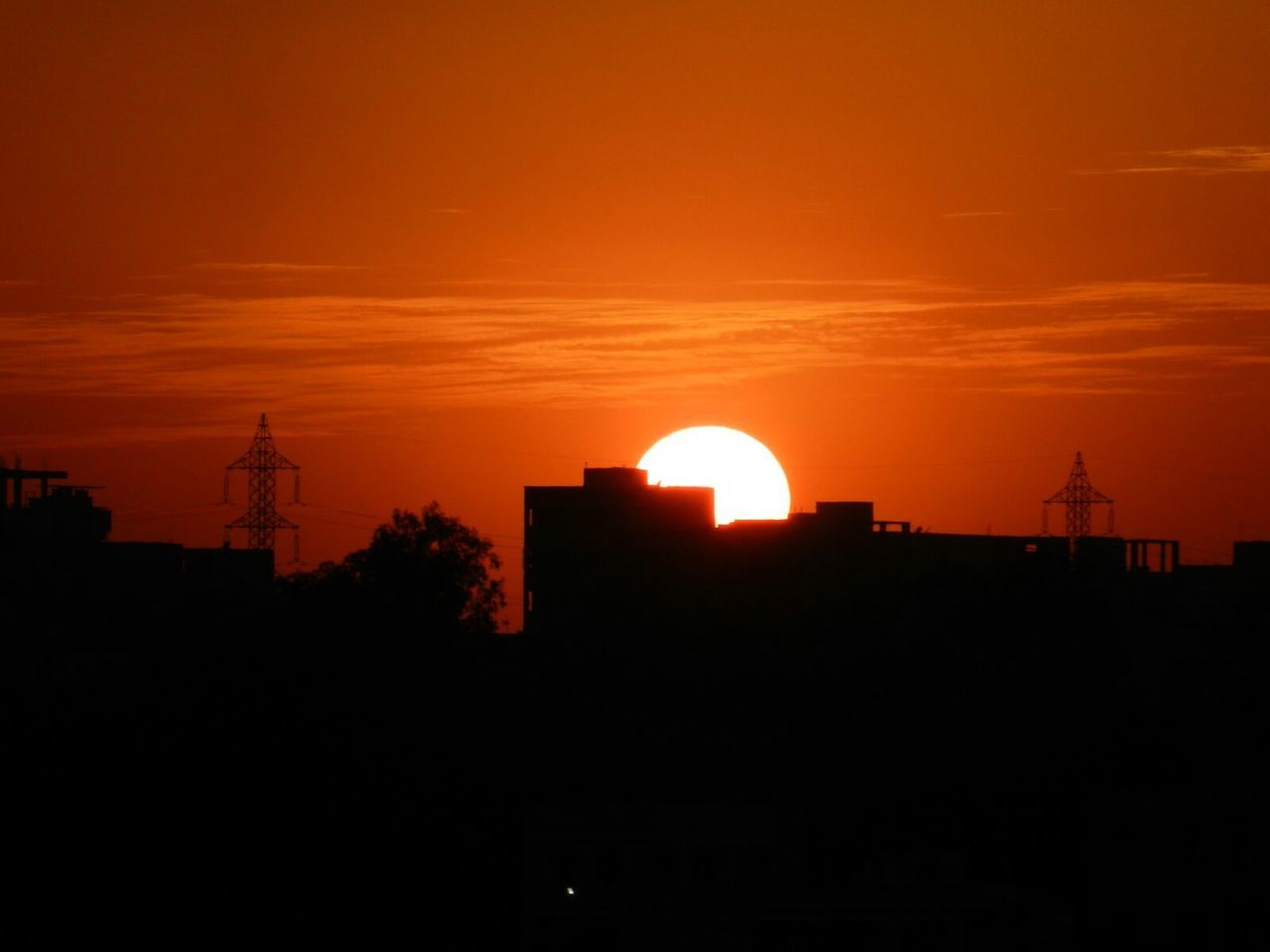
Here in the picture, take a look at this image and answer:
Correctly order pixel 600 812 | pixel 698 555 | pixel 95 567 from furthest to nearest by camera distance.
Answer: pixel 698 555 → pixel 95 567 → pixel 600 812

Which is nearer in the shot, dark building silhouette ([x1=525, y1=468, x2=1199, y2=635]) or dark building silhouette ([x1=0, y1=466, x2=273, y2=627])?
dark building silhouette ([x1=0, y1=466, x2=273, y2=627])

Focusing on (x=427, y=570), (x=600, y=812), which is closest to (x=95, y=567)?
(x=427, y=570)

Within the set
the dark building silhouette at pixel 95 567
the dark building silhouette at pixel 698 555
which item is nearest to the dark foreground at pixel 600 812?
the dark building silhouette at pixel 95 567

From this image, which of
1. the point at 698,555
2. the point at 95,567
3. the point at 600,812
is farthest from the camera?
the point at 698,555

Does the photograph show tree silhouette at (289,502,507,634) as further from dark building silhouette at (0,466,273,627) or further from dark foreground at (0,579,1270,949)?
dark foreground at (0,579,1270,949)

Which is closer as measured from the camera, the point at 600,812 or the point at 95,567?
the point at 600,812

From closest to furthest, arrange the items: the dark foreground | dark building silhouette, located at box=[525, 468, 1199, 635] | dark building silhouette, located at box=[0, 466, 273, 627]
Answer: the dark foreground < dark building silhouette, located at box=[0, 466, 273, 627] < dark building silhouette, located at box=[525, 468, 1199, 635]

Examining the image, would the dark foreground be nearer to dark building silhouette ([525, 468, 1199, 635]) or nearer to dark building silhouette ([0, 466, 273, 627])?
dark building silhouette ([0, 466, 273, 627])

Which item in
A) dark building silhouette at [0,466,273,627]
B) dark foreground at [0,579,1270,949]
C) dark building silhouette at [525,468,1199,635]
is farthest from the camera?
dark building silhouette at [525,468,1199,635]

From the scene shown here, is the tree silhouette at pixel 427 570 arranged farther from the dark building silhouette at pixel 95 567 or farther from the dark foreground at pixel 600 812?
the dark foreground at pixel 600 812

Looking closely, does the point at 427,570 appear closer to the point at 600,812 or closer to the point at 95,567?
the point at 95,567

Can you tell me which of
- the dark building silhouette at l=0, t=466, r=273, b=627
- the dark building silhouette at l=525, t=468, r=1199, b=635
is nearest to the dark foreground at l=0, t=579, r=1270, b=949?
the dark building silhouette at l=0, t=466, r=273, b=627

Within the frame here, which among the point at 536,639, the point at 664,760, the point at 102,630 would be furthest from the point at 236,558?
the point at 664,760

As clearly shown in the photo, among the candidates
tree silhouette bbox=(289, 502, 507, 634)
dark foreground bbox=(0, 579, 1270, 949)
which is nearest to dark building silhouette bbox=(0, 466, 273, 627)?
tree silhouette bbox=(289, 502, 507, 634)
